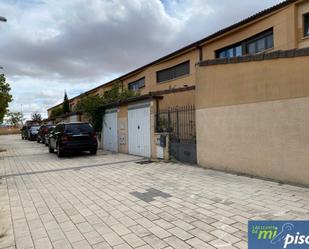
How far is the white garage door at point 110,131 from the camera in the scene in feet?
51.9

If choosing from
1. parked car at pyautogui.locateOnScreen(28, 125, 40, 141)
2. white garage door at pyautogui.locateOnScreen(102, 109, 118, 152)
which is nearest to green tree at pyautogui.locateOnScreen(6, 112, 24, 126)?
parked car at pyautogui.locateOnScreen(28, 125, 40, 141)

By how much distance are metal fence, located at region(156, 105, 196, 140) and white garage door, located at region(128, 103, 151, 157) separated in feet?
2.80

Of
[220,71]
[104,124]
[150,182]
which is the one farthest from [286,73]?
[104,124]

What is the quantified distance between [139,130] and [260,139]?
6.79 metres

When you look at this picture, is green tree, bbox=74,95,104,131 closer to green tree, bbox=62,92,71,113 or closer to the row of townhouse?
the row of townhouse

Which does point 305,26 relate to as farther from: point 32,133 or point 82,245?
point 32,133

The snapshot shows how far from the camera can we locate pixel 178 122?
10883mm

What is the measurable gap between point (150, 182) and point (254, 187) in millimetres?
2650

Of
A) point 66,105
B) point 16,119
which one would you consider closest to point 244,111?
point 66,105

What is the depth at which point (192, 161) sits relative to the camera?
32.7ft

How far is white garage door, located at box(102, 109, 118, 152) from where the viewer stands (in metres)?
15.8

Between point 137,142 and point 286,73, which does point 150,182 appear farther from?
point 137,142

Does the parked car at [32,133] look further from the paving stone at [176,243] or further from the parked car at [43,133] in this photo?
the paving stone at [176,243]

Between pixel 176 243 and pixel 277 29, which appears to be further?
pixel 277 29
